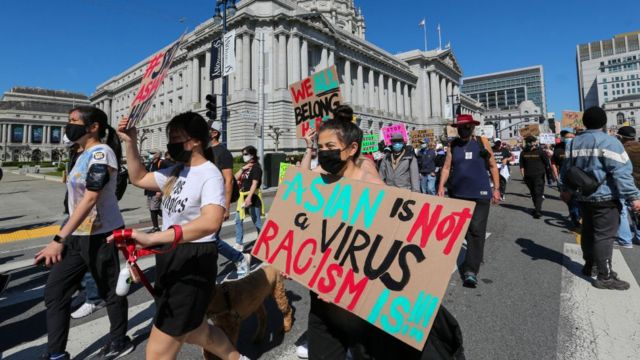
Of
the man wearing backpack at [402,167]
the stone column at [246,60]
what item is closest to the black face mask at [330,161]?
the man wearing backpack at [402,167]

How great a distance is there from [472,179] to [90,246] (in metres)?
4.03

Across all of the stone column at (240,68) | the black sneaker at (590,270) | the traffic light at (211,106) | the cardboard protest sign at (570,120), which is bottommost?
the black sneaker at (590,270)

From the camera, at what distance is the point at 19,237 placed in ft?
25.5

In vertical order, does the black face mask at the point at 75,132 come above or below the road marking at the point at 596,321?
above

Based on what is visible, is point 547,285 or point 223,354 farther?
point 547,285

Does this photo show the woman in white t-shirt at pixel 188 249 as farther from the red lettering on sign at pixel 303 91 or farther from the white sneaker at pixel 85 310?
the red lettering on sign at pixel 303 91

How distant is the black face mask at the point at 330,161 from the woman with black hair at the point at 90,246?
161cm

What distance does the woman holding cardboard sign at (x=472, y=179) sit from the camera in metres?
3.94

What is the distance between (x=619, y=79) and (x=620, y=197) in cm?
13425

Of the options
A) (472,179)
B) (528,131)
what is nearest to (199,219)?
(472,179)

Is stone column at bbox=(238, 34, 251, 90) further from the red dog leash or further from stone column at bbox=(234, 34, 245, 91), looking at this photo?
the red dog leash

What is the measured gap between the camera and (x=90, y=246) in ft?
8.31

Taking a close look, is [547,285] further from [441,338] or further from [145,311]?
[145,311]

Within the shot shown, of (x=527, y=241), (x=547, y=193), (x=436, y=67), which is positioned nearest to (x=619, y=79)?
(x=436, y=67)
